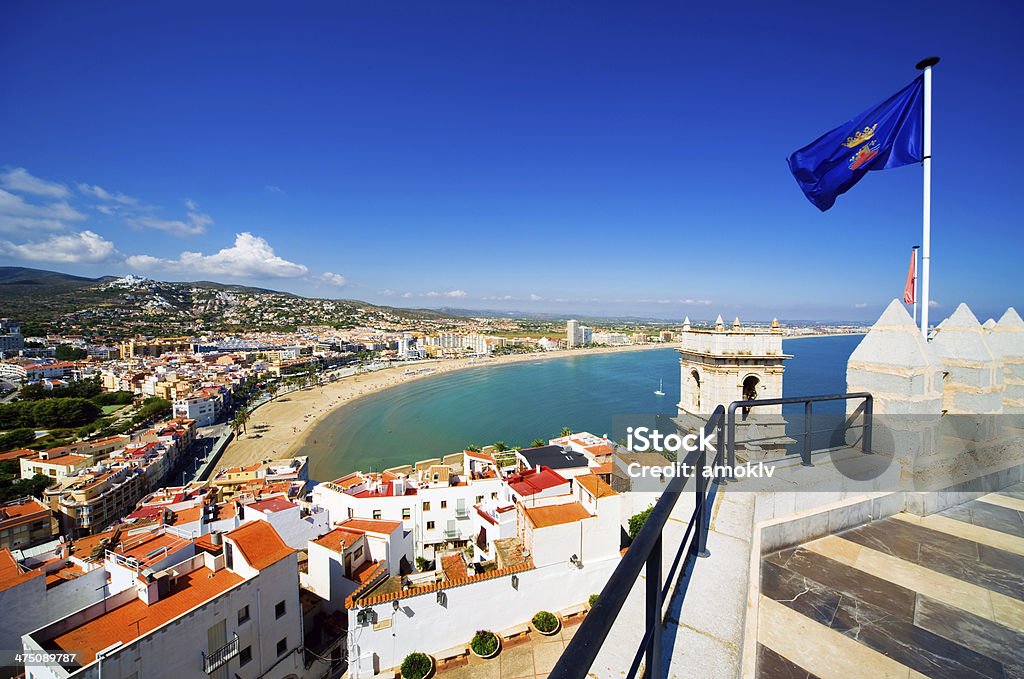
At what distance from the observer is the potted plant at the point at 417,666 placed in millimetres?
8461

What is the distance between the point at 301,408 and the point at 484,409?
758 inches

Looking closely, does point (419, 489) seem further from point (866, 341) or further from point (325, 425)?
point (325, 425)

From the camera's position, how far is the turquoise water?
106 feet

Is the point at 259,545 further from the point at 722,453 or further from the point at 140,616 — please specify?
the point at 722,453

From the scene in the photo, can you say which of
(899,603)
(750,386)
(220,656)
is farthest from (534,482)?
(899,603)

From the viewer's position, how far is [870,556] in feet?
7.11

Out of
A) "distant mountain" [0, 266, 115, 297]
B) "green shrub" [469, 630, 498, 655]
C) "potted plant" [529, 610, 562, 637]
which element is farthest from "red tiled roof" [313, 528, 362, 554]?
"distant mountain" [0, 266, 115, 297]

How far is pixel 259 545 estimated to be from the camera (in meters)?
9.24

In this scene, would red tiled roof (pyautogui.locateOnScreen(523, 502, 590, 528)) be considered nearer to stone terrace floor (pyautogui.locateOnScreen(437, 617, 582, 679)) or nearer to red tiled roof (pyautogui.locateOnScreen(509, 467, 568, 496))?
red tiled roof (pyautogui.locateOnScreen(509, 467, 568, 496))

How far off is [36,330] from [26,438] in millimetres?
62612

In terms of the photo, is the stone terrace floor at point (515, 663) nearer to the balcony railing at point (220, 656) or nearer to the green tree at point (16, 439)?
the balcony railing at point (220, 656)

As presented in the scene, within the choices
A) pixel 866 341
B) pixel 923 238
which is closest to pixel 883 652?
pixel 866 341

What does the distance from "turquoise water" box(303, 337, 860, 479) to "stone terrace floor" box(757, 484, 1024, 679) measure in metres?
28.5

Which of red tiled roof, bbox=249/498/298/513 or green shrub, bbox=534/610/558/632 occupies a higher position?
red tiled roof, bbox=249/498/298/513
